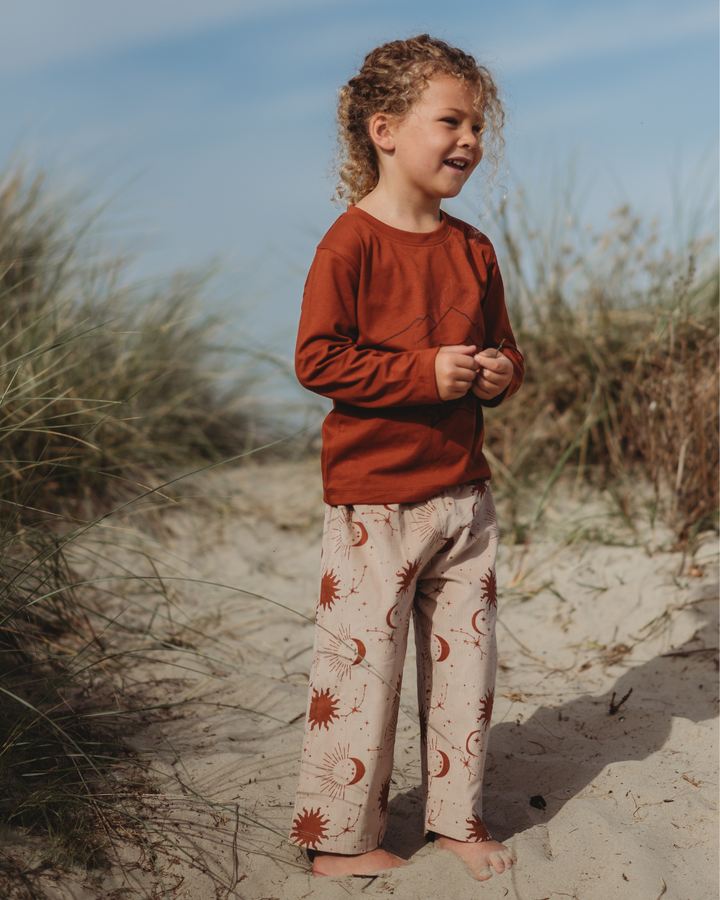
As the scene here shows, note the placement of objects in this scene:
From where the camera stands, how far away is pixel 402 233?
1755mm

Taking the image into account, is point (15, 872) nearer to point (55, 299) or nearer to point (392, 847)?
point (392, 847)

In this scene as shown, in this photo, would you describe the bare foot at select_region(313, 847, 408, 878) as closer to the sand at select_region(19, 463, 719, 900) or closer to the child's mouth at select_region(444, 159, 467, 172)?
the sand at select_region(19, 463, 719, 900)

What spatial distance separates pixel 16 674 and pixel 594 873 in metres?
1.67

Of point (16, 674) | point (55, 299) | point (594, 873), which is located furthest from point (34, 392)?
point (594, 873)

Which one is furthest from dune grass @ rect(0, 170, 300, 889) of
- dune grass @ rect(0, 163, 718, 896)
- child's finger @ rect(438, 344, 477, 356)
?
child's finger @ rect(438, 344, 477, 356)

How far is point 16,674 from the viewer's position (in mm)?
2434

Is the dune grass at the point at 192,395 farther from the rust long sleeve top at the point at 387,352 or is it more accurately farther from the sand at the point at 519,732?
the rust long sleeve top at the point at 387,352

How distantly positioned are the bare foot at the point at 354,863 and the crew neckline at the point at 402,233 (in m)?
1.32

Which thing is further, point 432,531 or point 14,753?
point 14,753

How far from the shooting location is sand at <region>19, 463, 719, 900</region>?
5.84 feet

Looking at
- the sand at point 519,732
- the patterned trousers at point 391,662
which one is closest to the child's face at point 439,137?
the patterned trousers at point 391,662

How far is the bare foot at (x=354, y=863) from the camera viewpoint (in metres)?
1.78

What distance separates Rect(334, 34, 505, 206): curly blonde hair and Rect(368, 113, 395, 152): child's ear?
0.02 m

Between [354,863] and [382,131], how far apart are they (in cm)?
157
